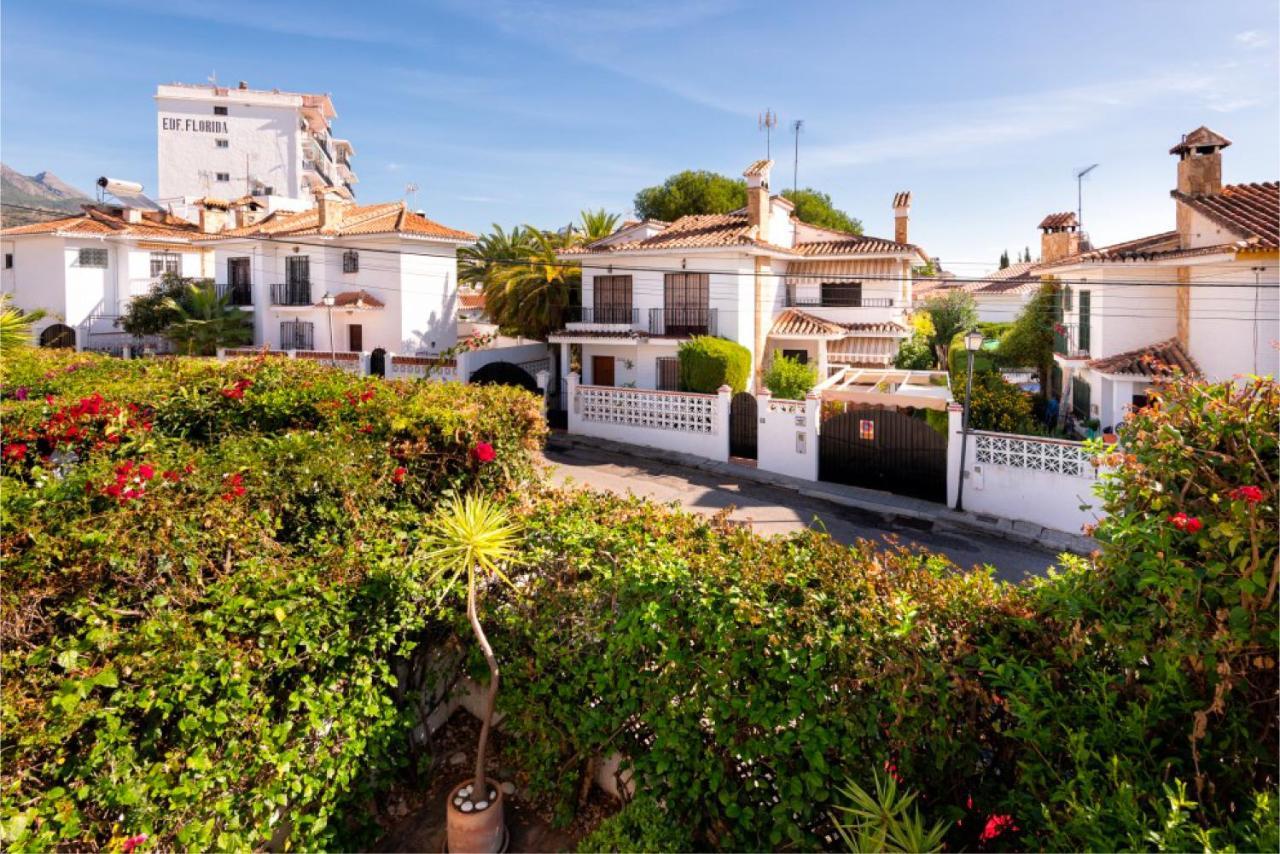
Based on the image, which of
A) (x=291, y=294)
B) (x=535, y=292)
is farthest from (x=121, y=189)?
(x=535, y=292)

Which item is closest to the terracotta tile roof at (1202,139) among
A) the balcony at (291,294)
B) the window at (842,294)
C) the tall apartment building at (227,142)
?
the window at (842,294)

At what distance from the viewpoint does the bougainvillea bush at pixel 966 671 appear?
3.16 metres

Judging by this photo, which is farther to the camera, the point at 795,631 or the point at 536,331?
the point at 536,331

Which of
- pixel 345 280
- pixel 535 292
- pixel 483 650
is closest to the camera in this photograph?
pixel 483 650

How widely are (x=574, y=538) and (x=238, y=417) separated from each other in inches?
208

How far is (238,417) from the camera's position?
8.34 metres

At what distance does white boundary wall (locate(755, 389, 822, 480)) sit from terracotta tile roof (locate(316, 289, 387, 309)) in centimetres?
1951

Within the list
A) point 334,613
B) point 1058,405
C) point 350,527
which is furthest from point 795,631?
point 1058,405

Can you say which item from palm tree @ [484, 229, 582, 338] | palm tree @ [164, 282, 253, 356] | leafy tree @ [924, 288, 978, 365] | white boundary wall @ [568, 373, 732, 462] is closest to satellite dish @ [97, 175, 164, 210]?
palm tree @ [164, 282, 253, 356]

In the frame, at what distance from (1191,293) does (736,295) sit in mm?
12895

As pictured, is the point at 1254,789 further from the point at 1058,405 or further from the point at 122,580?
the point at 1058,405

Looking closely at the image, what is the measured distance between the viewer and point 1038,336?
28.7 metres

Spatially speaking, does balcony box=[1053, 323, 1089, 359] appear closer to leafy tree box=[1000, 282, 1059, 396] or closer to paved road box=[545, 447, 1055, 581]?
leafy tree box=[1000, 282, 1059, 396]

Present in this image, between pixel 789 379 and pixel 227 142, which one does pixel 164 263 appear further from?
pixel 789 379
